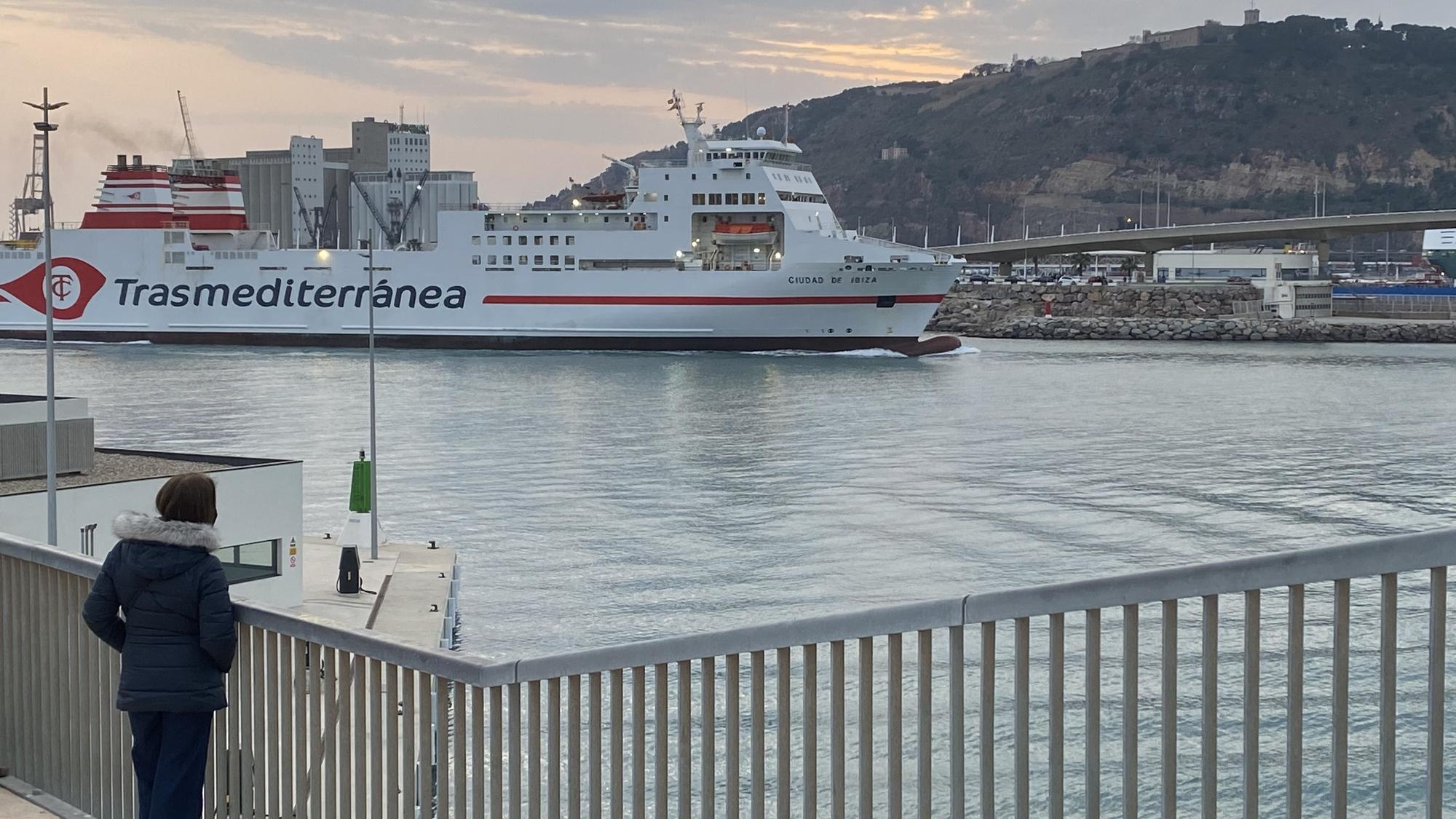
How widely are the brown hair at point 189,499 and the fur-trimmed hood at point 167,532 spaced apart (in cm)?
1

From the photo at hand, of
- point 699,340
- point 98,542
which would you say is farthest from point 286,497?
point 699,340

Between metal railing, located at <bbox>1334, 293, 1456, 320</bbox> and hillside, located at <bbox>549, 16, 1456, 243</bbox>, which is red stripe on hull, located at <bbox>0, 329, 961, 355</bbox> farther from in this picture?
hillside, located at <bbox>549, 16, 1456, 243</bbox>

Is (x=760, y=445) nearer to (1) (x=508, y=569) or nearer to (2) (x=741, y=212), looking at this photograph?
(1) (x=508, y=569)

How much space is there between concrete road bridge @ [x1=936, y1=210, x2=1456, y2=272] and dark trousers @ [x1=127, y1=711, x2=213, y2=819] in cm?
6155

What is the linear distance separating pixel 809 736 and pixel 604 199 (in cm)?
4227

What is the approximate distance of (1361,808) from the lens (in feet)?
25.0

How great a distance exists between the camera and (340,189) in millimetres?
63906

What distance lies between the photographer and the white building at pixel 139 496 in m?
9.81

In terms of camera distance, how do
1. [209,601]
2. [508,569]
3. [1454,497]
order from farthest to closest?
[1454,497] → [508,569] → [209,601]

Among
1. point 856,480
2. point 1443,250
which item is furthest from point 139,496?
point 1443,250

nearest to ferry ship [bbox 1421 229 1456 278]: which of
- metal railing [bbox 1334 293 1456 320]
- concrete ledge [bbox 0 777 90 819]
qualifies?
metal railing [bbox 1334 293 1456 320]

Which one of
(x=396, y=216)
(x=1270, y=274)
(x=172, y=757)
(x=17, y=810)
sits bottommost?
(x=17, y=810)

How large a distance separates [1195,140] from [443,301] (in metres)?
105

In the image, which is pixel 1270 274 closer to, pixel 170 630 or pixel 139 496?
pixel 139 496
